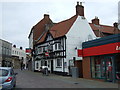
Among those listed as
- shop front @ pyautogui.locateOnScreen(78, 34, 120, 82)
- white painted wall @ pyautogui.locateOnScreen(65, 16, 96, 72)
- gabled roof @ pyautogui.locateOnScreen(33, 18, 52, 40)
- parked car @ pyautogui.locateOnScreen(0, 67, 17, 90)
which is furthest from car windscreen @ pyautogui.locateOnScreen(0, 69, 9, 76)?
gabled roof @ pyautogui.locateOnScreen(33, 18, 52, 40)

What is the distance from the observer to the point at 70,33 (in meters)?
26.3

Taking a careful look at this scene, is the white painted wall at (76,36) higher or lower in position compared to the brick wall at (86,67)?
higher

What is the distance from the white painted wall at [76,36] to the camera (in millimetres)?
25938

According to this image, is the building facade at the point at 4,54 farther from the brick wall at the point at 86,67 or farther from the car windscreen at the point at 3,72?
the car windscreen at the point at 3,72

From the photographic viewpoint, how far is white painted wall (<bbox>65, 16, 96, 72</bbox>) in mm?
25938

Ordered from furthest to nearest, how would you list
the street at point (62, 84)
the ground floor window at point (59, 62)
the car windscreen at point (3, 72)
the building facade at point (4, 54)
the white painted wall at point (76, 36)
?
the building facade at point (4, 54), the ground floor window at point (59, 62), the white painted wall at point (76, 36), the street at point (62, 84), the car windscreen at point (3, 72)

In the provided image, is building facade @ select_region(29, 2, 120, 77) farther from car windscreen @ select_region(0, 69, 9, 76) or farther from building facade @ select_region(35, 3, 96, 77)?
car windscreen @ select_region(0, 69, 9, 76)

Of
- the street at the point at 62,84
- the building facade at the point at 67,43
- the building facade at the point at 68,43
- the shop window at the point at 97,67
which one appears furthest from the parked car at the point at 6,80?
the building facade at the point at 67,43

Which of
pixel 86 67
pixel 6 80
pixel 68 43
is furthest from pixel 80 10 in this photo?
pixel 6 80

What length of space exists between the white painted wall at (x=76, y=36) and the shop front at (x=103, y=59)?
5141 mm

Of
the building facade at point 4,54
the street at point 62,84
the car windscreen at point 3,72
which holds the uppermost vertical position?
the building facade at point 4,54

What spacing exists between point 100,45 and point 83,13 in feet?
39.1

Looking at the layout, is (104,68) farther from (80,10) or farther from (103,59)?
(80,10)

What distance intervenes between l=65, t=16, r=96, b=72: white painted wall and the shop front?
5.14 m
